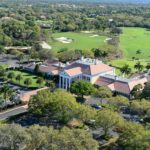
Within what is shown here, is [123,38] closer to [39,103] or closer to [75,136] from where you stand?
[39,103]

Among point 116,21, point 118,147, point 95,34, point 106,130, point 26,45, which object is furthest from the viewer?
point 116,21

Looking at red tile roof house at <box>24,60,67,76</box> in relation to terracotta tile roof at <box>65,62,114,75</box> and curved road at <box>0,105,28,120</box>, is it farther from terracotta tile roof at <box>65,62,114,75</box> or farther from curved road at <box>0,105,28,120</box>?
curved road at <box>0,105,28,120</box>

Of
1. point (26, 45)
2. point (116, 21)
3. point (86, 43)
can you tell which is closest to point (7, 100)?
point (26, 45)

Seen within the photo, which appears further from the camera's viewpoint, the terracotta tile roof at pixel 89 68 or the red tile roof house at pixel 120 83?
the terracotta tile roof at pixel 89 68

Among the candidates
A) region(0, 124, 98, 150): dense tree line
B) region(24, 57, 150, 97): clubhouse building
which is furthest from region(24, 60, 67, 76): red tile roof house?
region(0, 124, 98, 150): dense tree line

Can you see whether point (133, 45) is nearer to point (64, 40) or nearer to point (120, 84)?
point (64, 40)

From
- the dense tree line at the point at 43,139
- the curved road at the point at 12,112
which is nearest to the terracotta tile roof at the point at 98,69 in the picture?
the curved road at the point at 12,112

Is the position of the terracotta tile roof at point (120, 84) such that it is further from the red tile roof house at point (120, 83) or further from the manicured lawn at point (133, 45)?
the manicured lawn at point (133, 45)
